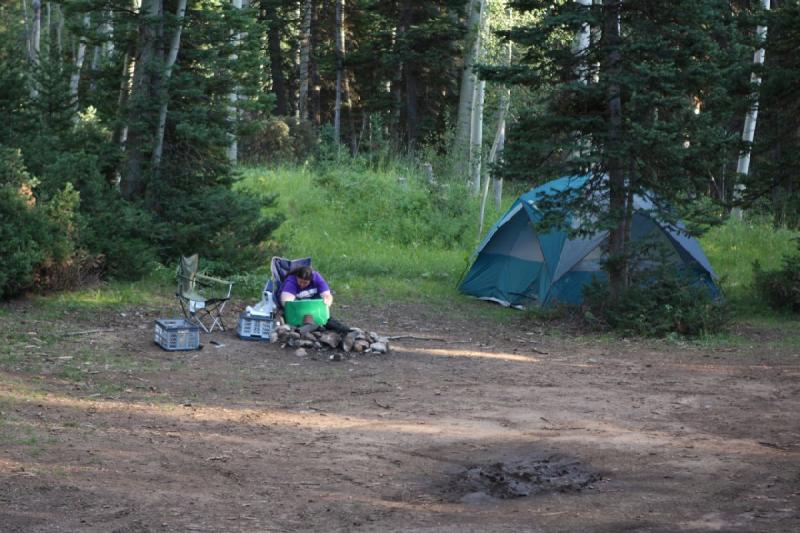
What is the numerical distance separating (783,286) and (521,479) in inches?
380

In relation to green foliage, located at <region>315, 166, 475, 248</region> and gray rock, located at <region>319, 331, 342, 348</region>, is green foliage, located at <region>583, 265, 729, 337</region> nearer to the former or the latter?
gray rock, located at <region>319, 331, 342, 348</region>

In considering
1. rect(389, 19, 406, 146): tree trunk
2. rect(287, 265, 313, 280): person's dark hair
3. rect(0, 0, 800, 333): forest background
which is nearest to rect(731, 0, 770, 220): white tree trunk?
rect(0, 0, 800, 333): forest background

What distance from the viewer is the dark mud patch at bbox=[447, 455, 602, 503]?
635 cm

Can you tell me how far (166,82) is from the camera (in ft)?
48.0

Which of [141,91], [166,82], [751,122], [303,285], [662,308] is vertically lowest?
[662,308]

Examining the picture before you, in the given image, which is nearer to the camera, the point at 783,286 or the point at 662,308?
the point at 662,308

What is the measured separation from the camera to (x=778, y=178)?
1474 cm

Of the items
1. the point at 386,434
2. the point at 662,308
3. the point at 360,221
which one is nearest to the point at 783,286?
the point at 662,308

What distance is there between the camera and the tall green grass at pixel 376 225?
666 inches

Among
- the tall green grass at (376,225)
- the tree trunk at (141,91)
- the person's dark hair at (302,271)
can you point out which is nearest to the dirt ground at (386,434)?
the person's dark hair at (302,271)

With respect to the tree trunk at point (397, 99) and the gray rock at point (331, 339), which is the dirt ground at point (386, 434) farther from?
the tree trunk at point (397, 99)

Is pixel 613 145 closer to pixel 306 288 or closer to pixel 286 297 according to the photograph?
pixel 306 288

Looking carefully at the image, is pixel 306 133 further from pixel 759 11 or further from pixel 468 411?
pixel 468 411

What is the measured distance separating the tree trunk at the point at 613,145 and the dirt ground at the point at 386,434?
5.11 ft
